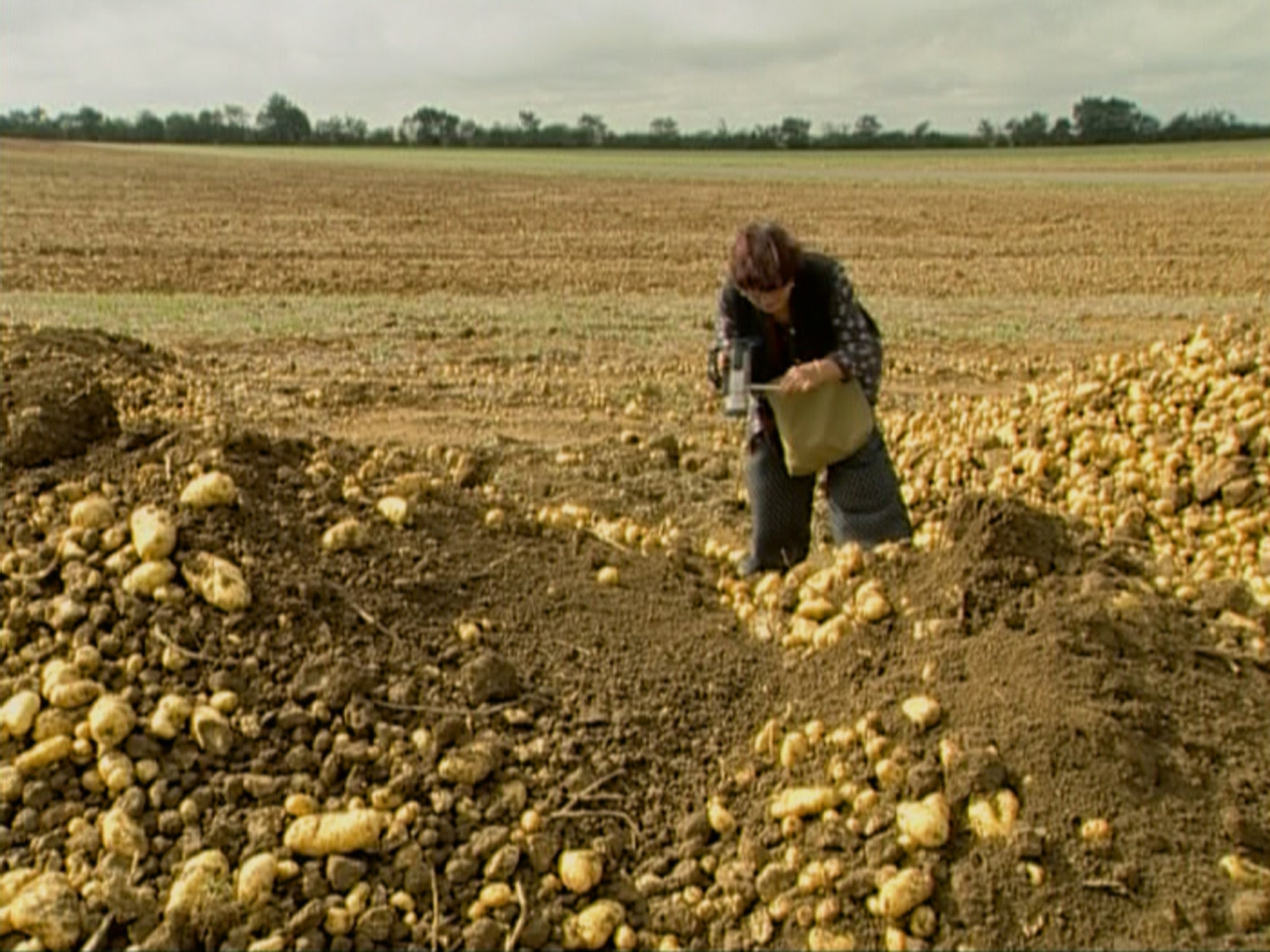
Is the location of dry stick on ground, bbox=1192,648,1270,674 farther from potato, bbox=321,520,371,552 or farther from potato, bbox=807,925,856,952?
potato, bbox=321,520,371,552

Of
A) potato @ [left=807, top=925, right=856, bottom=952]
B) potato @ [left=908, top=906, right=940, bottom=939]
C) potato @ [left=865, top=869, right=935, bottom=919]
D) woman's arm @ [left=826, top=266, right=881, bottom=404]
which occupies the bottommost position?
potato @ [left=807, top=925, right=856, bottom=952]

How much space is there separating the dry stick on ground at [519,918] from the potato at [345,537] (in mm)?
1326

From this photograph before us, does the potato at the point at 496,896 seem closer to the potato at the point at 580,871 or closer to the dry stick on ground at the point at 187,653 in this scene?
the potato at the point at 580,871

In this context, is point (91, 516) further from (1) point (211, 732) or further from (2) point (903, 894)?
(2) point (903, 894)

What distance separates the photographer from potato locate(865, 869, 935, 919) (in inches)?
111

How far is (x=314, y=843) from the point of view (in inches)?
118

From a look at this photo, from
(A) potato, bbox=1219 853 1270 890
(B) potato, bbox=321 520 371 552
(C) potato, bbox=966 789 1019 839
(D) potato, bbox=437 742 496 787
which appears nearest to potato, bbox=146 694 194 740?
(D) potato, bbox=437 742 496 787

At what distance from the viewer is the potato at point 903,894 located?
9.29ft

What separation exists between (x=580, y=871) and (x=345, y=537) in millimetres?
1415

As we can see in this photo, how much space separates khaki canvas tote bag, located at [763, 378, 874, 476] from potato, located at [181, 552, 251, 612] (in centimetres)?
184

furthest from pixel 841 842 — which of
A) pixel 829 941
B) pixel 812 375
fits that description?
pixel 812 375

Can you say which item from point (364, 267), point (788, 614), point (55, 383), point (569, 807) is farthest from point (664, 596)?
point (364, 267)

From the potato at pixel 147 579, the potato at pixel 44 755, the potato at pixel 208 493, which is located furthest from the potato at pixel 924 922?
the potato at pixel 208 493

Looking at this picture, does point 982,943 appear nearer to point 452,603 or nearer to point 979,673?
point 979,673
